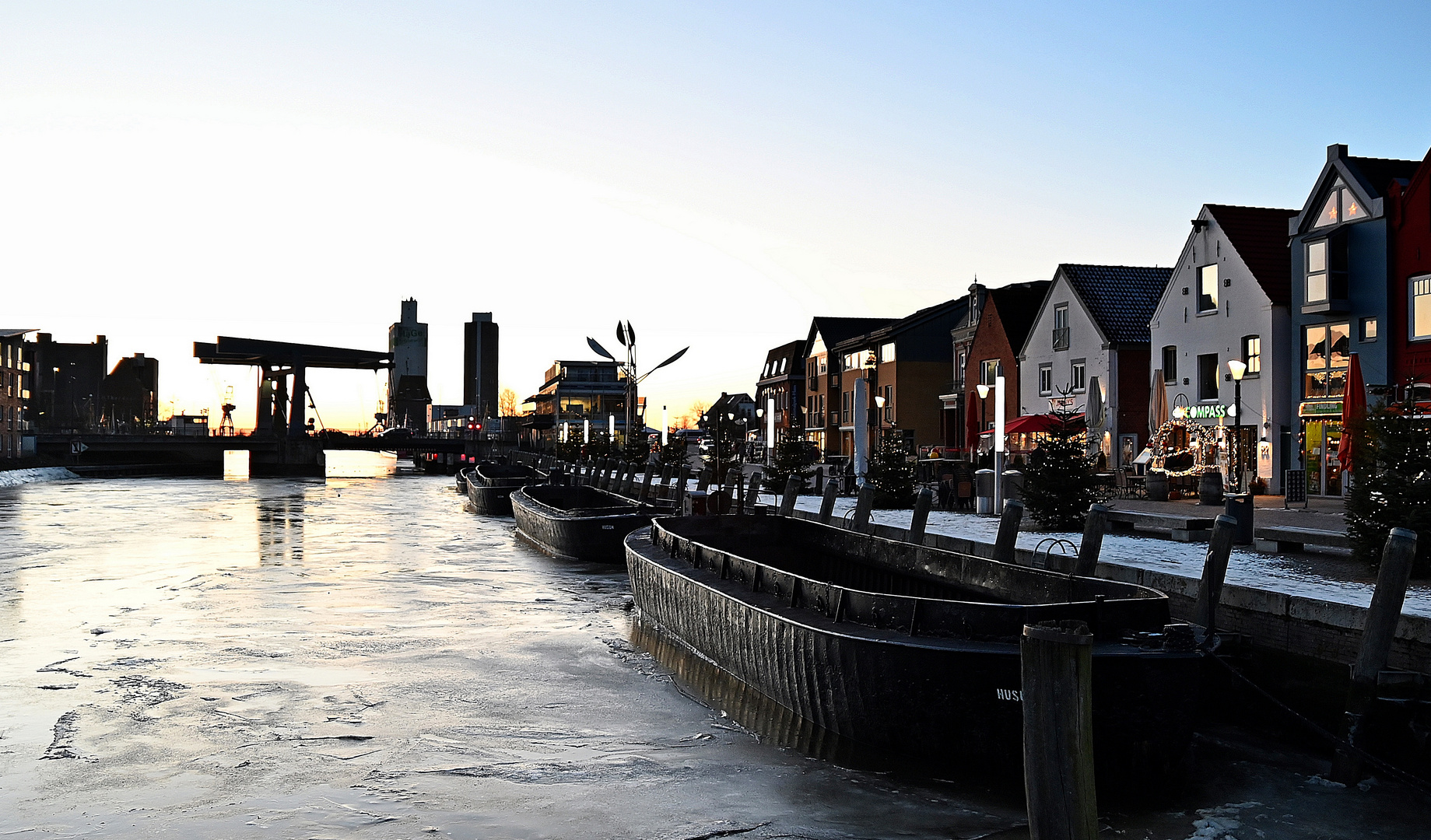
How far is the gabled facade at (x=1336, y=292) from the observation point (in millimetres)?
29891

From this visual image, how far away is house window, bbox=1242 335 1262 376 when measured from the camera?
112ft

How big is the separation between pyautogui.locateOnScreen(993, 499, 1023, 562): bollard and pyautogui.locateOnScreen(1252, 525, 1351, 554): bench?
3.40 meters

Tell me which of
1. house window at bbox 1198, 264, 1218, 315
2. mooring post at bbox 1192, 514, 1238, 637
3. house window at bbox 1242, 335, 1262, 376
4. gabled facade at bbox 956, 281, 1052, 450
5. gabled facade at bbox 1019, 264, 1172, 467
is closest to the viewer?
mooring post at bbox 1192, 514, 1238, 637

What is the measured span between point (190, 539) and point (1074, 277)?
33.3 m

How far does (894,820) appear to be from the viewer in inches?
308

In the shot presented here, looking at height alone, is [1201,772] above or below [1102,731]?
below

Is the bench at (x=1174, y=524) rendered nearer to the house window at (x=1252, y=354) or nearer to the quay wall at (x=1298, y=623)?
the quay wall at (x=1298, y=623)

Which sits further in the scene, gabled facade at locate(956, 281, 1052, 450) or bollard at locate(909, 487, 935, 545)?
gabled facade at locate(956, 281, 1052, 450)

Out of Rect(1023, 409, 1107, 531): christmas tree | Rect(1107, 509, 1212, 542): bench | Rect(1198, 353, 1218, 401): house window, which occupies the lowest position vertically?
Rect(1107, 509, 1212, 542): bench

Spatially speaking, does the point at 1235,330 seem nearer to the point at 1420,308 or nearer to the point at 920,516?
the point at 1420,308

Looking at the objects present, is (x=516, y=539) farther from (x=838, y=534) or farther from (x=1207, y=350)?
(x=1207, y=350)

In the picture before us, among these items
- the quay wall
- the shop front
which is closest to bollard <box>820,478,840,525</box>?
the quay wall

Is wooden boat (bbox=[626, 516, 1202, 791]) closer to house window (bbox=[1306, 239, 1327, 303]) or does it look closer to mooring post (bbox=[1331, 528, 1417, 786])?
mooring post (bbox=[1331, 528, 1417, 786])

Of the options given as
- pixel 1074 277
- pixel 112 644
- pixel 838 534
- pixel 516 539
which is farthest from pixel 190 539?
pixel 1074 277
